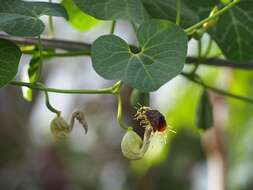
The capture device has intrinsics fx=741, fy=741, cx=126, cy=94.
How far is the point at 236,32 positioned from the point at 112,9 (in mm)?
226

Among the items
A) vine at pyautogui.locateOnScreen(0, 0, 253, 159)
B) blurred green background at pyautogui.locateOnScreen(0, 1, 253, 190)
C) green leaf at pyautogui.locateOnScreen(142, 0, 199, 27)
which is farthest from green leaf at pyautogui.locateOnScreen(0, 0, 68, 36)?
blurred green background at pyautogui.locateOnScreen(0, 1, 253, 190)

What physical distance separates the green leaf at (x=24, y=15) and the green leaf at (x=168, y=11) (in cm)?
10

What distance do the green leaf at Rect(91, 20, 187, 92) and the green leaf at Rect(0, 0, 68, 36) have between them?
0.07 meters

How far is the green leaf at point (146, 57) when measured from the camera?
0.69m

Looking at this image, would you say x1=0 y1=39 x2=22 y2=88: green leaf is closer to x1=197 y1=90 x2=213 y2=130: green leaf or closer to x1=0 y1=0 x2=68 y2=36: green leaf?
x1=0 y1=0 x2=68 y2=36: green leaf

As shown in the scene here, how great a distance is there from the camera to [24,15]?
0.75 meters

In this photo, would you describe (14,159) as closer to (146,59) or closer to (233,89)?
(233,89)

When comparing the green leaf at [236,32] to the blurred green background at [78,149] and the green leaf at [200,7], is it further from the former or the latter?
the blurred green background at [78,149]

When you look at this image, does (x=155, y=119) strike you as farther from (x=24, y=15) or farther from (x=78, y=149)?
(x=78, y=149)

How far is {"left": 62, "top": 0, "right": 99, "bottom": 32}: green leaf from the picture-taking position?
3.37ft

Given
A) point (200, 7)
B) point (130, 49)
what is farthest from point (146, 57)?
point (200, 7)

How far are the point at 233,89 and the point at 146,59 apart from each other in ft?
3.12

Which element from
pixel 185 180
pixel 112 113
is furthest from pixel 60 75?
pixel 185 180

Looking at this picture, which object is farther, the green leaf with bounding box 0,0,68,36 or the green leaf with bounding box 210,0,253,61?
the green leaf with bounding box 210,0,253,61
